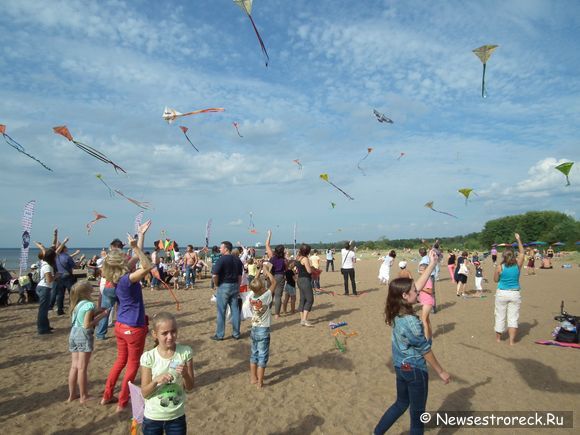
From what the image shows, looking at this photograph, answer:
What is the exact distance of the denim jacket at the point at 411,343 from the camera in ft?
9.61

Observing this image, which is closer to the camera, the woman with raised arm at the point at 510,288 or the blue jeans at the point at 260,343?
the blue jeans at the point at 260,343

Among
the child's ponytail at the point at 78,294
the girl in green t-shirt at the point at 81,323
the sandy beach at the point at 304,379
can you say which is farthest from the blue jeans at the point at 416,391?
the child's ponytail at the point at 78,294

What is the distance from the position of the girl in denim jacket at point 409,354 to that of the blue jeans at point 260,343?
2.02 metres

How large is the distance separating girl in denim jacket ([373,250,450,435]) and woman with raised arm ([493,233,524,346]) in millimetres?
4442

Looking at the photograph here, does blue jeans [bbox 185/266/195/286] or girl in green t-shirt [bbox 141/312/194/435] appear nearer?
girl in green t-shirt [bbox 141/312/194/435]

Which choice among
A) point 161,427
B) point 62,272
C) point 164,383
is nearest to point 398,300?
point 164,383

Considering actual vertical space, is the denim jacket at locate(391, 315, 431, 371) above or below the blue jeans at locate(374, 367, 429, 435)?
above

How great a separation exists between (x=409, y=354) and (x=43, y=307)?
7.71 metres

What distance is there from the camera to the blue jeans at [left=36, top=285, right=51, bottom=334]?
701cm

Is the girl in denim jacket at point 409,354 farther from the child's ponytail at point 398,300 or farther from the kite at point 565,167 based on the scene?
the kite at point 565,167

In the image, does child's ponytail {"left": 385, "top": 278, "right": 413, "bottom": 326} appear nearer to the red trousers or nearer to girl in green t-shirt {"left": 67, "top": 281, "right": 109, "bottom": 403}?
the red trousers

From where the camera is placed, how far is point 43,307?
24.2 ft

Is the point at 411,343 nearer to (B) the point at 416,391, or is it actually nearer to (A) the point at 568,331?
(B) the point at 416,391

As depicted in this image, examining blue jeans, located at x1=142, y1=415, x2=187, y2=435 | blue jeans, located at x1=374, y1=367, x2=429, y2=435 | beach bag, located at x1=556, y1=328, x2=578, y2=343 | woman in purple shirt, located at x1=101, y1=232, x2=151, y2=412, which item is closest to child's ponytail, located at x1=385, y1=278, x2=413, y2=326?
blue jeans, located at x1=374, y1=367, x2=429, y2=435
